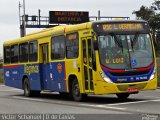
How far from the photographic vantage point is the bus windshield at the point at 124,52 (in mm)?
18359

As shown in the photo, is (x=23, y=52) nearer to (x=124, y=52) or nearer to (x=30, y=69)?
(x=30, y=69)

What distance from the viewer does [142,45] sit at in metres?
18.9

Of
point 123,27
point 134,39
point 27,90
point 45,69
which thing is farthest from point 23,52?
point 134,39

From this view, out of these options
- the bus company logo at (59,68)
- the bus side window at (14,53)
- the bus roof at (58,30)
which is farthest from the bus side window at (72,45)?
the bus side window at (14,53)

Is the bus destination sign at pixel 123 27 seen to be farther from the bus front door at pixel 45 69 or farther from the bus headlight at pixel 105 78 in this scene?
the bus front door at pixel 45 69

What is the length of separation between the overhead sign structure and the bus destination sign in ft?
169

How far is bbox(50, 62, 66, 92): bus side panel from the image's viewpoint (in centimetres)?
2095

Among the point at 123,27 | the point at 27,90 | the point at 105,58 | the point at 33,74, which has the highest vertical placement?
the point at 123,27

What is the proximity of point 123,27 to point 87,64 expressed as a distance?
184 centimetres

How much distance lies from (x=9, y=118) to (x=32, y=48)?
1004cm

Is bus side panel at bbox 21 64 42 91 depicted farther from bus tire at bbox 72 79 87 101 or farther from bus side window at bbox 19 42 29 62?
bus tire at bbox 72 79 87 101

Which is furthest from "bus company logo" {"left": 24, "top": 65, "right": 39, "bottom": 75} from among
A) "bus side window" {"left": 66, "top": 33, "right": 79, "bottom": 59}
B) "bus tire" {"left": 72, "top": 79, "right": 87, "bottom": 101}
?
"bus tire" {"left": 72, "top": 79, "right": 87, "bottom": 101}

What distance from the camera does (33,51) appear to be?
24.3 m

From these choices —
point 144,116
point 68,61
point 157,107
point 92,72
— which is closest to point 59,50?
point 68,61
